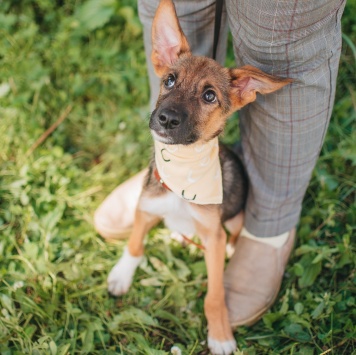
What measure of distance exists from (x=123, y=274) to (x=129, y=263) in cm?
10

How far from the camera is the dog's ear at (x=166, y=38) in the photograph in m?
2.64

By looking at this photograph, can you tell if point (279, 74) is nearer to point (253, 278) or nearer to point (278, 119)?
point (278, 119)

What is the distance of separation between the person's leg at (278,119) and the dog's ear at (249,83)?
9 centimetres

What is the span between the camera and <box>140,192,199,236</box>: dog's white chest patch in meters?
3.14

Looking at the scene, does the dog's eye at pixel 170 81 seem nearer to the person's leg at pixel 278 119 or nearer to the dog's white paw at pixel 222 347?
the person's leg at pixel 278 119

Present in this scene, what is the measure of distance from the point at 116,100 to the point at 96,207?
53.6 inches

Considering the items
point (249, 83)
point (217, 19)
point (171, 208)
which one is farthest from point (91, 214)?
point (217, 19)

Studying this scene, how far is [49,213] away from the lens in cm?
386

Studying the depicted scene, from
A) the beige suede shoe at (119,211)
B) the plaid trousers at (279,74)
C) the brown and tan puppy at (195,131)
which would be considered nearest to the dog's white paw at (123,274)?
the brown and tan puppy at (195,131)

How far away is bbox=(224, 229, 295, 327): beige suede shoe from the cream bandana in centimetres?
76

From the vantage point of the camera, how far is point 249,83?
110 inches

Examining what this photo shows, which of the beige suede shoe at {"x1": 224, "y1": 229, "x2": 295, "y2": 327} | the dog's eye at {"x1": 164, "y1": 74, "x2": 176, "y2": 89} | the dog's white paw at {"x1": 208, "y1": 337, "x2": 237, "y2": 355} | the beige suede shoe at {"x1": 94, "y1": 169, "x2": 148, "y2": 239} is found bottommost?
the dog's white paw at {"x1": 208, "y1": 337, "x2": 237, "y2": 355}

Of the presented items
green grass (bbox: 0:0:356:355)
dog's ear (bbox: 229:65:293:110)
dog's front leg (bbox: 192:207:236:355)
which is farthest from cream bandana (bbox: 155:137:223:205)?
green grass (bbox: 0:0:356:355)

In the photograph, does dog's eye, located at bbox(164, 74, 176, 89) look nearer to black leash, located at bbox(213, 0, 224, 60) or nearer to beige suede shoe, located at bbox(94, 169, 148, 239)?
black leash, located at bbox(213, 0, 224, 60)
